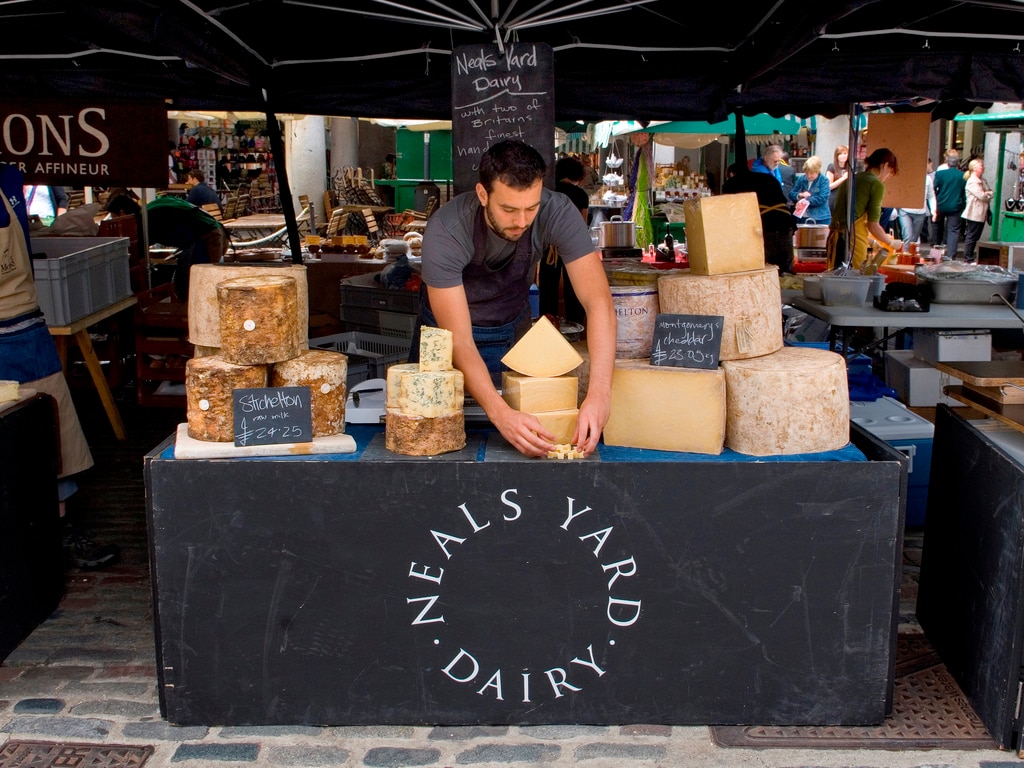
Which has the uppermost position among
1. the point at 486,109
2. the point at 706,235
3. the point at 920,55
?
the point at 920,55

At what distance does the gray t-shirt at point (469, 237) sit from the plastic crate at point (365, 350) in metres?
1.91

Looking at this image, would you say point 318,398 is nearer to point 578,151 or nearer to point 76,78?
point 76,78

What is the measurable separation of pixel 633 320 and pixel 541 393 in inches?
20.7

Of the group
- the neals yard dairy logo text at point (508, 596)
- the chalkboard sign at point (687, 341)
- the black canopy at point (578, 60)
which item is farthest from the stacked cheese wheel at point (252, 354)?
the black canopy at point (578, 60)

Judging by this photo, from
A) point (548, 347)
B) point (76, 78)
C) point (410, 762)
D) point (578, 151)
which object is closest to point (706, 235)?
point (548, 347)

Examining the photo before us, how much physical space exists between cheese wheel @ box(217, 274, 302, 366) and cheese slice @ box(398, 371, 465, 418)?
1.22 feet

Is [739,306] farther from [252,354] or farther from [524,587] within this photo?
[252,354]

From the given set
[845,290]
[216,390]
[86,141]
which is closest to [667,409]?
[216,390]

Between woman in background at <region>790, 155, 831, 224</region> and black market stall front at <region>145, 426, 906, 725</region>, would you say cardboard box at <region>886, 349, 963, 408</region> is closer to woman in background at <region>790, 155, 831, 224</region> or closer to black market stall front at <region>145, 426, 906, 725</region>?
black market stall front at <region>145, 426, 906, 725</region>

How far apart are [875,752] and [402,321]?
393cm

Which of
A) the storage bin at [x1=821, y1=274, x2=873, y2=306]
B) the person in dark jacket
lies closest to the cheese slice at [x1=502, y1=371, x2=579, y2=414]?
the storage bin at [x1=821, y1=274, x2=873, y2=306]

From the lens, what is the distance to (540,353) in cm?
292

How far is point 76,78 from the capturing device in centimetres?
517

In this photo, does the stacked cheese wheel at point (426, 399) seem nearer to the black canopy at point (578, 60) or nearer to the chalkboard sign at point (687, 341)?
the chalkboard sign at point (687, 341)
